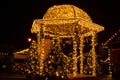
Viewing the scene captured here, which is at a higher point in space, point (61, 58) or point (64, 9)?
point (64, 9)

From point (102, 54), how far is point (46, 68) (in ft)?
69.8

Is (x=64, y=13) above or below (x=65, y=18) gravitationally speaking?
above

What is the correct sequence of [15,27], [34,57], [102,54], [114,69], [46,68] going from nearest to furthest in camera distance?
[46,68] < [34,57] < [114,69] < [102,54] < [15,27]

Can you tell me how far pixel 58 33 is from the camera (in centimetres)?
2459

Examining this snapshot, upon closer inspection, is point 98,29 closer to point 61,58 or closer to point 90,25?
point 90,25

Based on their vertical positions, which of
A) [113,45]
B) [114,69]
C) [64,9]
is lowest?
[114,69]

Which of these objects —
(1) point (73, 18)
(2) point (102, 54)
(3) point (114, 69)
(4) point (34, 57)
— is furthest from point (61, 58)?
(2) point (102, 54)

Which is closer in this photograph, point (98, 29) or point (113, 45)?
point (98, 29)

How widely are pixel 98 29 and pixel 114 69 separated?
10.2 m

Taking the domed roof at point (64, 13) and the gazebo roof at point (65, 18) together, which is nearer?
the gazebo roof at point (65, 18)

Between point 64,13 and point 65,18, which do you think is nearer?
point 65,18

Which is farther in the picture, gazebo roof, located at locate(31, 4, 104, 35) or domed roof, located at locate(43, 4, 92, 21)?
domed roof, located at locate(43, 4, 92, 21)

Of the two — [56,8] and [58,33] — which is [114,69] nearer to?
[58,33]

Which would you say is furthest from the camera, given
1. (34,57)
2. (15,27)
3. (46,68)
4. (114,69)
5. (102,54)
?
(15,27)
